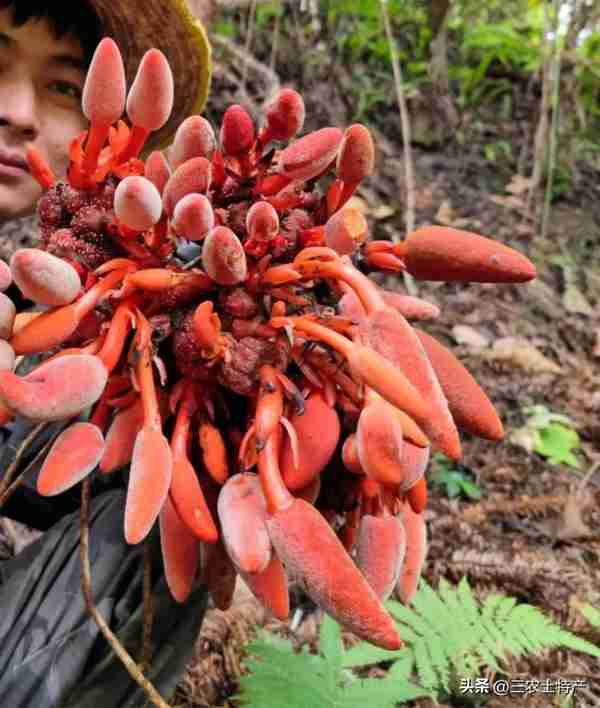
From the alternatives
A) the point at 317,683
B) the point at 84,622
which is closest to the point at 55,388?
the point at 84,622

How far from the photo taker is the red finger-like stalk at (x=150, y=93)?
68 centimetres

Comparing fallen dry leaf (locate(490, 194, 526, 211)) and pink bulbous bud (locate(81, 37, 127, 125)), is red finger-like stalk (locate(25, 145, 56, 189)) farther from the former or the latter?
fallen dry leaf (locate(490, 194, 526, 211))

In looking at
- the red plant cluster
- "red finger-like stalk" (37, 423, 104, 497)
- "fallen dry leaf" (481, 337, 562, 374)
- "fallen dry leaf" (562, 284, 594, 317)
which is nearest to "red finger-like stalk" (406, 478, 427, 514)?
the red plant cluster

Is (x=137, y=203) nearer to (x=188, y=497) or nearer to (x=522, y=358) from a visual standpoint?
(x=188, y=497)

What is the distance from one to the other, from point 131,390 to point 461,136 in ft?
12.3

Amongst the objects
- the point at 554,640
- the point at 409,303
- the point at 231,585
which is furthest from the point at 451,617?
the point at 409,303

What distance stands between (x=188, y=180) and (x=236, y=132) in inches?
2.9

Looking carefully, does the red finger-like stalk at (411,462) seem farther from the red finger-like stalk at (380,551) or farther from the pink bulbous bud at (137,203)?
the pink bulbous bud at (137,203)

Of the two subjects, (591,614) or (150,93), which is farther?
(591,614)

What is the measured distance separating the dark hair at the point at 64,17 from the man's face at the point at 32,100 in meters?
0.01

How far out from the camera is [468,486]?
1.95 metres

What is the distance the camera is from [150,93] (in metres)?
0.70

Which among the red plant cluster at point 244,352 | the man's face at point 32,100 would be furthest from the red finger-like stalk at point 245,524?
the man's face at point 32,100

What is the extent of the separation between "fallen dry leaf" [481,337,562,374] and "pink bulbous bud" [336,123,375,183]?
6.37ft
